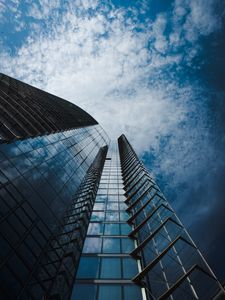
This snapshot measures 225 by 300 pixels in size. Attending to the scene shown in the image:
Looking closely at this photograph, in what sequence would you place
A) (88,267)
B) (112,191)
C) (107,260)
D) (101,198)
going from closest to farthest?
(88,267) < (107,260) < (101,198) < (112,191)

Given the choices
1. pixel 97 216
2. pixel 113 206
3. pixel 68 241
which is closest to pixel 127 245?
pixel 68 241

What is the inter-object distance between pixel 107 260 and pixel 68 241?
3.07m

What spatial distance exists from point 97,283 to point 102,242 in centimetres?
437

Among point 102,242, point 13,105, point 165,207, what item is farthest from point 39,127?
point 165,207

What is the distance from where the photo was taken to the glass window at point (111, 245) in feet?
52.7

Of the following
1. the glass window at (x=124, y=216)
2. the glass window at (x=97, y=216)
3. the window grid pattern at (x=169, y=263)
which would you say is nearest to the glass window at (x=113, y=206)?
the glass window at (x=124, y=216)

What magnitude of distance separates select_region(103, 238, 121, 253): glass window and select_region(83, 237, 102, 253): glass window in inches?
16.7

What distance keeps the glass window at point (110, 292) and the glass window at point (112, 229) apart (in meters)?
6.03

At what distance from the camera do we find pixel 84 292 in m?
12.2

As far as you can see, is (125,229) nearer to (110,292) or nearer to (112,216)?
(112,216)

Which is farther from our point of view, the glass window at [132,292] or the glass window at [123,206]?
the glass window at [123,206]

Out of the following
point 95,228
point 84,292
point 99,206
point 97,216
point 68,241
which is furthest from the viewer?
point 99,206

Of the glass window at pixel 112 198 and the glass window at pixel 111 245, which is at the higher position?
the glass window at pixel 111 245

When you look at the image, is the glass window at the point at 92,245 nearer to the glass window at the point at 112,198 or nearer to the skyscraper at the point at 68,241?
the skyscraper at the point at 68,241
